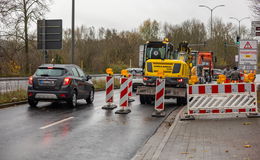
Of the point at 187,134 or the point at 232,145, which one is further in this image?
the point at 187,134

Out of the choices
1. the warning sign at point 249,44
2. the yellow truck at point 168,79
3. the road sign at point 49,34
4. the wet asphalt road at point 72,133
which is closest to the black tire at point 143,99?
the yellow truck at point 168,79

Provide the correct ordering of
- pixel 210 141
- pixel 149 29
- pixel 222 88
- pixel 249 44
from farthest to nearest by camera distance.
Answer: pixel 149 29, pixel 249 44, pixel 222 88, pixel 210 141

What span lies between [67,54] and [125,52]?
13944 mm

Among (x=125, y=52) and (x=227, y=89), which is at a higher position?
(x=125, y=52)

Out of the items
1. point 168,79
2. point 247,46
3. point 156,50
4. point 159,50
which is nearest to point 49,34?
point 156,50

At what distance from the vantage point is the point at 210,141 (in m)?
8.36

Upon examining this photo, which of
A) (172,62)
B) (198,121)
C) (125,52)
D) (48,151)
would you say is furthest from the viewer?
(125,52)

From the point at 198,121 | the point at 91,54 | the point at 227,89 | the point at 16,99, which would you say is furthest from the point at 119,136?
the point at 91,54

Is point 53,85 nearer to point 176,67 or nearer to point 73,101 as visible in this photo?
point 73,101

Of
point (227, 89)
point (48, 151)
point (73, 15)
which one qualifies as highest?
point (73, 15)

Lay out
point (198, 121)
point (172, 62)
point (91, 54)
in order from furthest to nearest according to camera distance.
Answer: point (91, 54) → point (172, 62) → point (198, 121)

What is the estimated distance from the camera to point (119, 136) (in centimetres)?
944

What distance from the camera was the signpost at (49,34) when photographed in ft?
67.8

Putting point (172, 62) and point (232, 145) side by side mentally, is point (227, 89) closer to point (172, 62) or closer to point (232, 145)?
point (232, 145)
